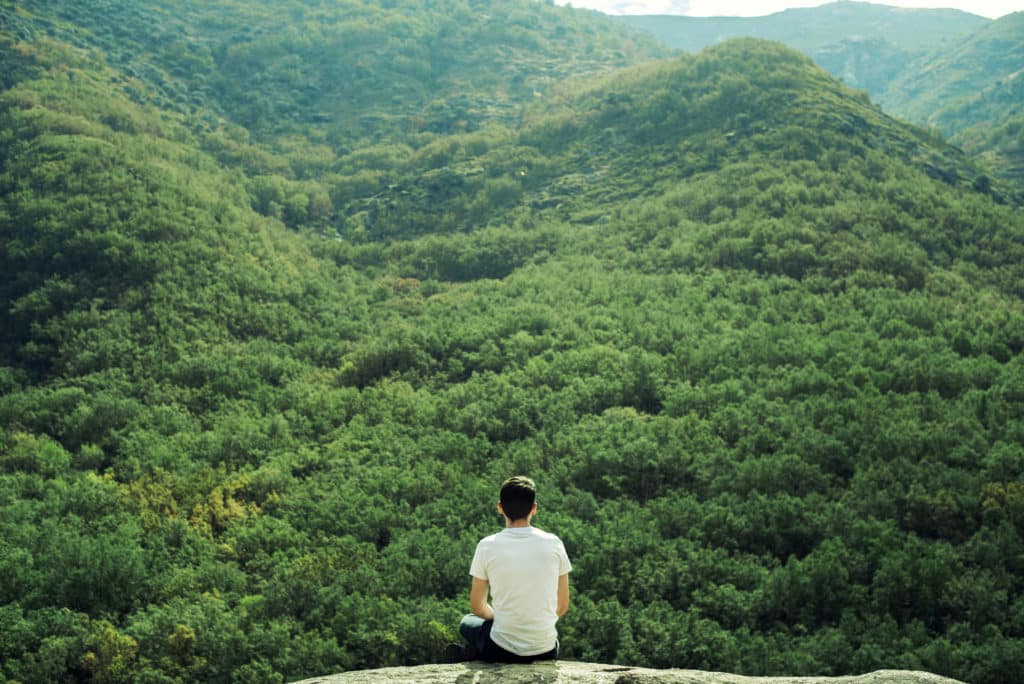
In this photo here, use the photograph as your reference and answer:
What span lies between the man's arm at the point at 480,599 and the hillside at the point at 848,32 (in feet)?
409

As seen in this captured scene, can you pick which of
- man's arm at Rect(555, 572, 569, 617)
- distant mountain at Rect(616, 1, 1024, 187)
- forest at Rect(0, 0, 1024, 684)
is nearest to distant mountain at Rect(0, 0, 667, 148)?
forest at Rect(0, 0, 1024, 684)

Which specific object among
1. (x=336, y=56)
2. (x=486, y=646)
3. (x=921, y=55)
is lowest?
(x=486, y=646)

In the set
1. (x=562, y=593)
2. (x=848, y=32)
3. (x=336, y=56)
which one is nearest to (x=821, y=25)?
(x=848, y=32)

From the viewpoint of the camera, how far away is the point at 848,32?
137m

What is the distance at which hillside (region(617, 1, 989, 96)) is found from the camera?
393 feet

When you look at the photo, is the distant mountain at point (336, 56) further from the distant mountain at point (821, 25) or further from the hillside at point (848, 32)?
the distant mountain at point (821, 25)

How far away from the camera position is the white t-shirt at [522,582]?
6590mm

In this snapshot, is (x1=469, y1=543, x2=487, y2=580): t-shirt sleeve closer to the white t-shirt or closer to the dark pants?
the white t-shirt

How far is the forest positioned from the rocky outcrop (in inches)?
320

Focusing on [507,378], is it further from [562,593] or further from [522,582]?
[522,582]

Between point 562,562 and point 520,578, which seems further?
point 562,562

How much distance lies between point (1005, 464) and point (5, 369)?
31.5m

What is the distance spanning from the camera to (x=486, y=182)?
50969 millimetres

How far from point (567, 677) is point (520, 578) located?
89cm
